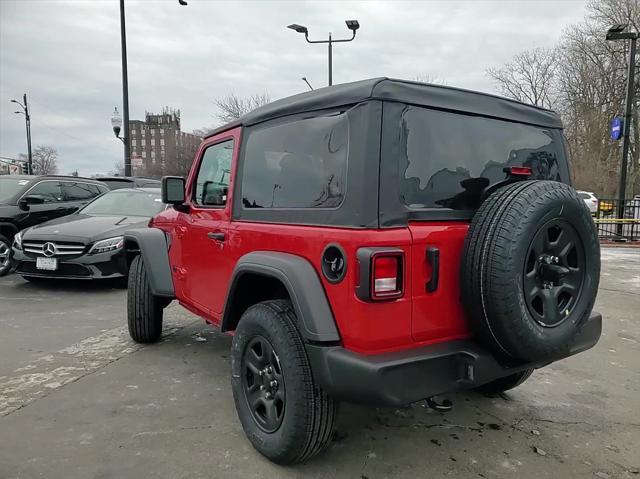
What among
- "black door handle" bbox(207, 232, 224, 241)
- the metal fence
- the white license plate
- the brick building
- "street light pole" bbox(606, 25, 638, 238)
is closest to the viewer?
"black door handle" bbox(207, 232, 224, 241)

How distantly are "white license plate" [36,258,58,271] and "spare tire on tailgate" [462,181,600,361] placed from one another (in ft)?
19.0

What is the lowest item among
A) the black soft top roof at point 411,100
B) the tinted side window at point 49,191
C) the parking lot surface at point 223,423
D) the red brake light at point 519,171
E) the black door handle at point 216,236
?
the parking lot surface at point 223,423

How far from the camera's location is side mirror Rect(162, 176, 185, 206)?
3459 mm

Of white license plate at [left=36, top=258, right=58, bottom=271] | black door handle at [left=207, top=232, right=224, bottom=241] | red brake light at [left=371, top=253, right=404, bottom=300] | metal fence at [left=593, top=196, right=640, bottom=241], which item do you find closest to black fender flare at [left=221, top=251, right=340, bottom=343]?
red brake light at [left=371, top=253, right=404, bottom=300]

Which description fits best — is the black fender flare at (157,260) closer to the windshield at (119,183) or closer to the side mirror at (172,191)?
the side mirror at (172,191)

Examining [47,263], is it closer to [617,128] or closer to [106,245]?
[106,245]

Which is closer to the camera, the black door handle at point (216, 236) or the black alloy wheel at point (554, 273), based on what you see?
the black alloy wheel at point (554, 273)

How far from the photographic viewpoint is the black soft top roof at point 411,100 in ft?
6.79

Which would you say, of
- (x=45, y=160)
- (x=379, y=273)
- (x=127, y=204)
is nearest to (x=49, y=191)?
(x=127, y=204)

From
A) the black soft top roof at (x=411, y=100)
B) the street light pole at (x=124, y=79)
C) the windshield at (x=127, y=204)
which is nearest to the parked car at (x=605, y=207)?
the windshield at (x=127, y=204)

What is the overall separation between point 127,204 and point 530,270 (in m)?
6.66

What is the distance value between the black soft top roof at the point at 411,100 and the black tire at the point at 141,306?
199cm

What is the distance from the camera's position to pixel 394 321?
1996mm

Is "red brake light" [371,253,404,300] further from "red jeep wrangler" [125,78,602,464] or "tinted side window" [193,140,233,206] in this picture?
"tinted side window" [193,140,233,206]
